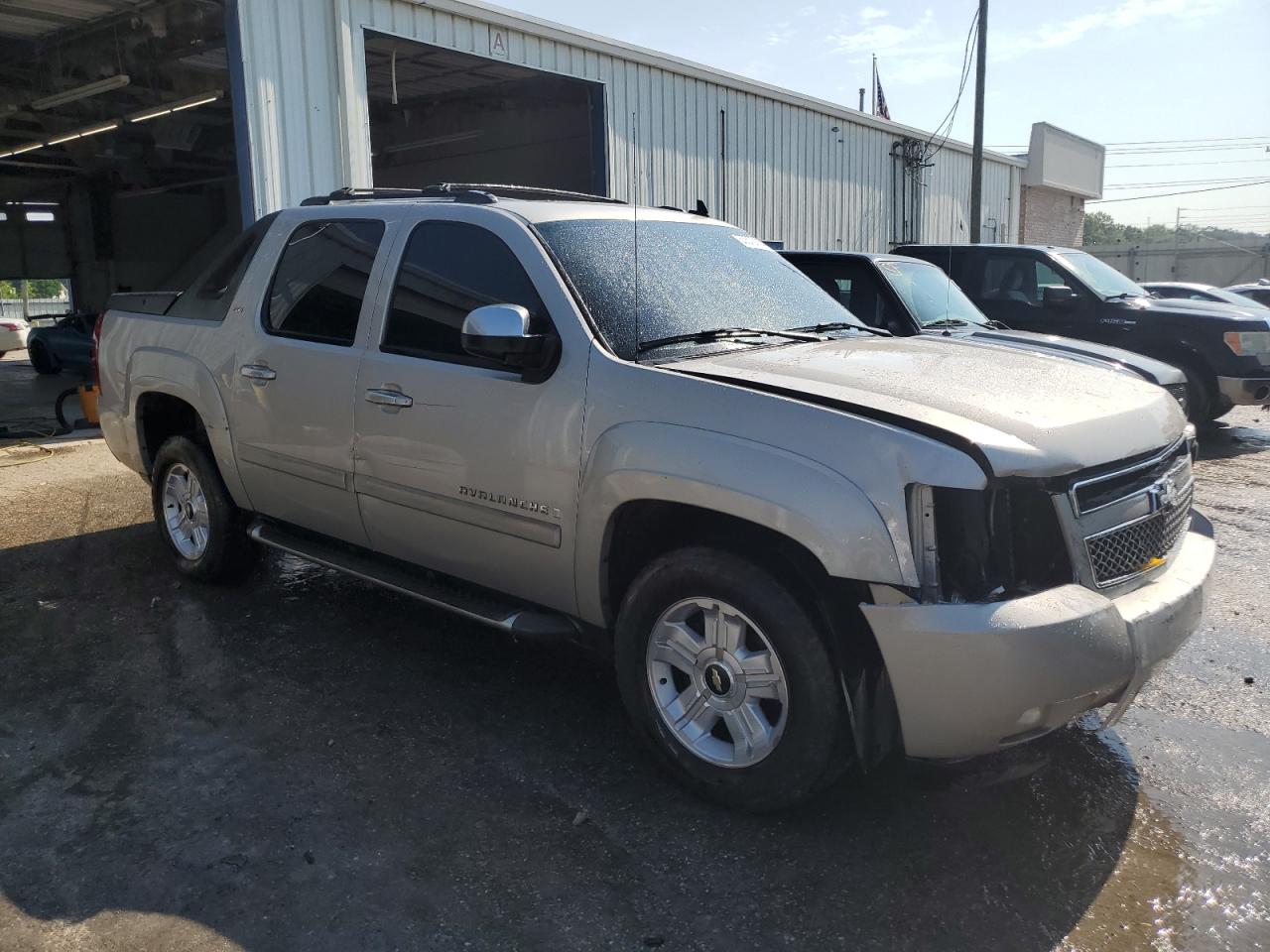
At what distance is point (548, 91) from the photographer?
55.1 feet

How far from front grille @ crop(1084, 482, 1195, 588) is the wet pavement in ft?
2.02

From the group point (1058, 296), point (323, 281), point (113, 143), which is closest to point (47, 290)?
point (113, 143)

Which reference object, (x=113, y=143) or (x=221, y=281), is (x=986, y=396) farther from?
(x=113, y=143)

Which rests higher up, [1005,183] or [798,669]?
[1005,183]

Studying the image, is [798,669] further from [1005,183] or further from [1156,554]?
[1005,183]

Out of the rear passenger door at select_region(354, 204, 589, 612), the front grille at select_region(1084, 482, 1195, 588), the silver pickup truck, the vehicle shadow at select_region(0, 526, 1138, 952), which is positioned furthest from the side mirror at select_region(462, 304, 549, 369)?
the front grille at select_region(1084, 482, 1195, 588)

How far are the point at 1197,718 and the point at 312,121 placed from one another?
903cm

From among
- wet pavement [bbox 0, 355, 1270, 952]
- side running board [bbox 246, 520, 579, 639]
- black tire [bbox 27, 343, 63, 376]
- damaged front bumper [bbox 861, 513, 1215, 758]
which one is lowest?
wet pavement [bbox 0, 355, 1270, 952]

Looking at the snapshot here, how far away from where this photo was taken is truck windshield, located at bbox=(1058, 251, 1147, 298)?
9.86 m

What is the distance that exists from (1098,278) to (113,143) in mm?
21208

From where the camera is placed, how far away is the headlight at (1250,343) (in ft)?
30.9

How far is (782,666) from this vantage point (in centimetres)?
293

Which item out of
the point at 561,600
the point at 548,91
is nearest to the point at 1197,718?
the point at 561,600

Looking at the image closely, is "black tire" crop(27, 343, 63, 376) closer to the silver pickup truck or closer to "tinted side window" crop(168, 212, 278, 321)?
"tinted side window" crop(168, 212, 278, 321)
